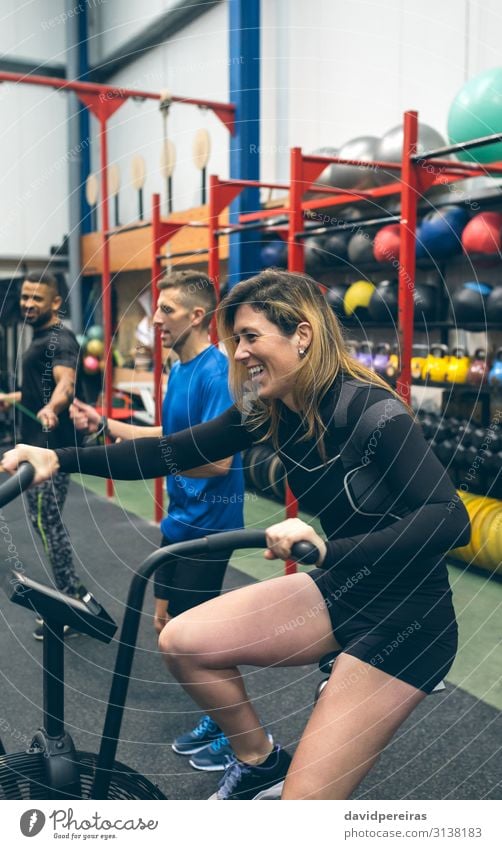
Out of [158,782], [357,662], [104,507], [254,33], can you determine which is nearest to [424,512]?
[357,662]

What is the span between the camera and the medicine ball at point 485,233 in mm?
4496

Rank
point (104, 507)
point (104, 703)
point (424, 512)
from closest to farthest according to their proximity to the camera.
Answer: point (424, 512) → point (104, 703) → point (104, 507)

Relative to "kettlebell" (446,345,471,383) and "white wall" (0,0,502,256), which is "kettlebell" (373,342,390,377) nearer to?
"kettlebell" (446,345,471,383)

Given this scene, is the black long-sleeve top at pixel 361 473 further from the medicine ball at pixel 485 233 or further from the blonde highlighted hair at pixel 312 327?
Answer: the medicine ball at pixel 485 233

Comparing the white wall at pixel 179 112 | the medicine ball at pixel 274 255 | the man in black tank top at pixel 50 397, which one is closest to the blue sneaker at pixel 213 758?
the man in black tank top at pixel 50 397

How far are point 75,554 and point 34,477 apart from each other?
11.1 ft

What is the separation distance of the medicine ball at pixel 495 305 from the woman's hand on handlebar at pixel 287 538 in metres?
3.41

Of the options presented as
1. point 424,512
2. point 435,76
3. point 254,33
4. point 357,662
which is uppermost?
point 254,33

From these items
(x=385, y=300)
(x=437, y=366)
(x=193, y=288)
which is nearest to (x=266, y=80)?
(x=385, y=300)

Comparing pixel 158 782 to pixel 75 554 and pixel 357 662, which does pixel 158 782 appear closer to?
pixel 357 662

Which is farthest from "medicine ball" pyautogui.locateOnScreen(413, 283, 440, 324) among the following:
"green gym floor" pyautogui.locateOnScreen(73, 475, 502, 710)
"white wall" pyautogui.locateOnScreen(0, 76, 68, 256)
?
"white wall" pyautogui.locateOnScreen(0, 76, 68, 256)

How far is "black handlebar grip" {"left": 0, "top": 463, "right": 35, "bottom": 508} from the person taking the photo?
4.58 ft

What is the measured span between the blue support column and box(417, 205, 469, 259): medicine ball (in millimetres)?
1284

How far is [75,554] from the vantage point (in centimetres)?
478
